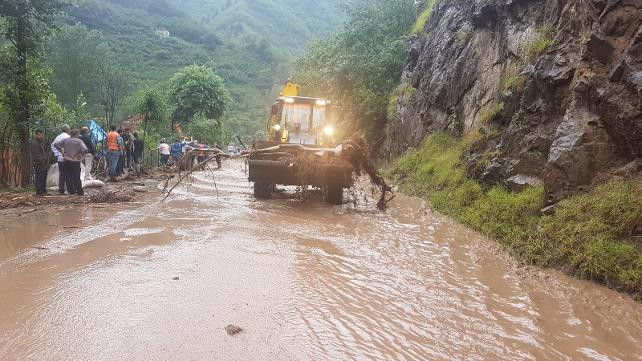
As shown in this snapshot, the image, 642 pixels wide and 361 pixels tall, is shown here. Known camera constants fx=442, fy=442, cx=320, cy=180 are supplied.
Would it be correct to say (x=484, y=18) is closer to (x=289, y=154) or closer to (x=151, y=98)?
(x=289, y=154)

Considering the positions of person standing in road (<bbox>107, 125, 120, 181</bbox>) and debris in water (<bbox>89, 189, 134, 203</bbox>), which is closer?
debris in water (<bbox>89, 189, 134, 203</bbox>)

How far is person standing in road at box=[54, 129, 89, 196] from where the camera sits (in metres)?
9.15

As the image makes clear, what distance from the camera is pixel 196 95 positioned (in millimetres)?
30219

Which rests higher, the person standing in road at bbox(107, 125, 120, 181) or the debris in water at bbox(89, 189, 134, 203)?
the person standing in road at bbox(107, 125, 120, 181)

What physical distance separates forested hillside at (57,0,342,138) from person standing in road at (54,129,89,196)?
26.9 m

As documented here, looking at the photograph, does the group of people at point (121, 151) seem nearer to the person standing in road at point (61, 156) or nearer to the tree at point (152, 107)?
the person standing in road at point (61, 156)

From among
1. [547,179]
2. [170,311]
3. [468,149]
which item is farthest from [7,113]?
[547,179]

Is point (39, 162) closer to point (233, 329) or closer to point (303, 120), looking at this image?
point (303, 120)

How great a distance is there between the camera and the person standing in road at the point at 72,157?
915 cm

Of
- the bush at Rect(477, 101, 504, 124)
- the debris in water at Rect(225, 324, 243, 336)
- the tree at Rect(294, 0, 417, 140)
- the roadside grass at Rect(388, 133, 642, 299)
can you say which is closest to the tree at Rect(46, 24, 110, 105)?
the tree at Rect(294, 0, 417, 140)

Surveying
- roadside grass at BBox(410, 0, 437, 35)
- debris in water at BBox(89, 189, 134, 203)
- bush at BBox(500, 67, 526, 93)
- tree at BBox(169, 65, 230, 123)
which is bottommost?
debris in water at BBox(89, 189, 134, 203)

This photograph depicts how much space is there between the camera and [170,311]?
12.4ft

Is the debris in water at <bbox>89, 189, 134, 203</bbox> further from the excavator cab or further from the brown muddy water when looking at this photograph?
the excavator cab

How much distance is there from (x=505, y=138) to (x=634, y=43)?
2.88m
